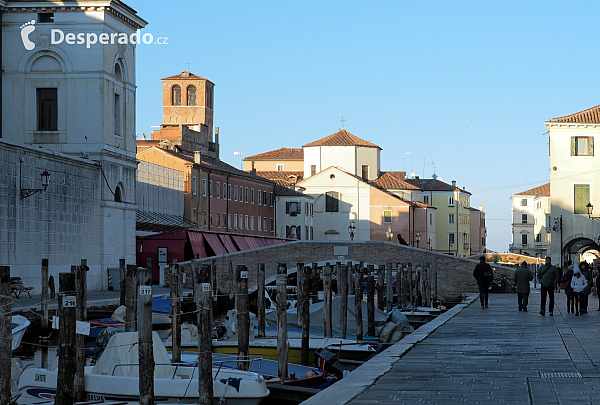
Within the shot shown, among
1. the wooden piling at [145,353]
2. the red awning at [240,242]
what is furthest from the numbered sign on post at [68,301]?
the red awning at [240,242]

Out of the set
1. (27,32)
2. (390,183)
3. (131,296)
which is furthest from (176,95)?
(131,296)

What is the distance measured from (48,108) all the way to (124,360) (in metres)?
23.2

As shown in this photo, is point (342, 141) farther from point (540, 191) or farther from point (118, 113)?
point (118, 113)

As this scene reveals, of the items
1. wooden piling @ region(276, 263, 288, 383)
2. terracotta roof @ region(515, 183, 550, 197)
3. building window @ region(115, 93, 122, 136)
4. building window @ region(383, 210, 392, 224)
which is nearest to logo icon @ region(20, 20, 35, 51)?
building window @ region(115, 93, 122, 136)

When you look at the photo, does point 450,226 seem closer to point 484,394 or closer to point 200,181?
point 200,181

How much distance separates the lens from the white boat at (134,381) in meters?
11.4

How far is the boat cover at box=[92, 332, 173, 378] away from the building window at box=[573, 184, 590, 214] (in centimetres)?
3514

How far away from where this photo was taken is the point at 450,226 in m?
95.2

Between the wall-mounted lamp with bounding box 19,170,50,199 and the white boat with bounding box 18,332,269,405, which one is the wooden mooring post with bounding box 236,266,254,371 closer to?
the white boat with bounding box 18,332,269,405

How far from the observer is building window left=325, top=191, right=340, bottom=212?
74750 millimetres

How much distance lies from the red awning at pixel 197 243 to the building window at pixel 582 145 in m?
17.7

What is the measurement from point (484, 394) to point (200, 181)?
4785 centimetres

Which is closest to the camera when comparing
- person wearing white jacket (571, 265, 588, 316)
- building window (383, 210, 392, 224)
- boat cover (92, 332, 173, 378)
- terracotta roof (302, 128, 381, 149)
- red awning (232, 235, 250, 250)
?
boat cover (92, 332, 173, 378)

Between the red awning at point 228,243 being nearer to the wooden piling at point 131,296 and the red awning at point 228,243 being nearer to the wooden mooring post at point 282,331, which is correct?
the wooden piling at point 131,296
